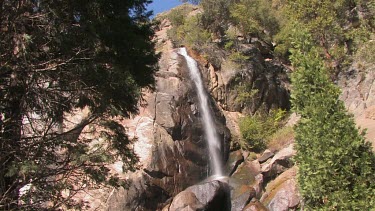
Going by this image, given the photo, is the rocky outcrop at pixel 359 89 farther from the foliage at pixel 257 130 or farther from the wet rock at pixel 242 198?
the wet rock at pixel 242 198

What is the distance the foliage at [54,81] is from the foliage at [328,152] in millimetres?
3713

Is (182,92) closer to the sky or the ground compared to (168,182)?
closer to the sky

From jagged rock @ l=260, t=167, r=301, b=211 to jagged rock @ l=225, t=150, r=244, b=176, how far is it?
4897 mm

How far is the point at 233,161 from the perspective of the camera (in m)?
21.6

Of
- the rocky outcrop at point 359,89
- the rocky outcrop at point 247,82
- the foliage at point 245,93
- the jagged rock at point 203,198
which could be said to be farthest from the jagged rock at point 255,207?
the foliage at point 245,93

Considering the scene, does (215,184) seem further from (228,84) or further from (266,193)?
(228,84)

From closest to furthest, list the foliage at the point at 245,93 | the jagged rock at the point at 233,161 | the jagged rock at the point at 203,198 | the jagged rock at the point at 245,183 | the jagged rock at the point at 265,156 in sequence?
the jagged rock at the point at 203,198
the jagged rock at the point at 245,183
the jagged rock at the point at 265,156
the jagged rock at the point at 233,161
the foliage at the point at 245,93

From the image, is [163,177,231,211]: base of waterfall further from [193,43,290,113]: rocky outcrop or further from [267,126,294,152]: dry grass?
[193,43,290,113]: rocky outcrop

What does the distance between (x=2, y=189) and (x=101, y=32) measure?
3.48m

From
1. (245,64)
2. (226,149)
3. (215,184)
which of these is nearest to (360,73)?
(245,64)

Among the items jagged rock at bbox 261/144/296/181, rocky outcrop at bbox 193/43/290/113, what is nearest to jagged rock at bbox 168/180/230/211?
jagged rock at bbox 261/144/296/181

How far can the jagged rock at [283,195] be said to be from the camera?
14.2 m

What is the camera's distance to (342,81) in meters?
24.3

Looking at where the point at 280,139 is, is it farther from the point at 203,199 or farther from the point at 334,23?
the point at 334,23
